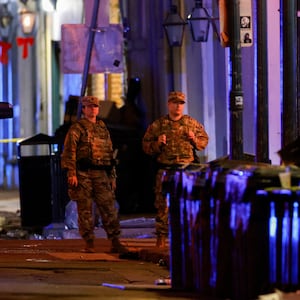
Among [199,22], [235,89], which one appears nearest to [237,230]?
[235,89]

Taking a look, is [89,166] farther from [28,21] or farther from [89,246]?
[28,21]

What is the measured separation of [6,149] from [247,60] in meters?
15.9

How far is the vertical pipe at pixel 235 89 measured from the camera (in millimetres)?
9797

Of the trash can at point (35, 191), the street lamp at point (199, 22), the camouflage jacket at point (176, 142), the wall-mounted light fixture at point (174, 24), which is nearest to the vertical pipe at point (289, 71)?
the camouflage jacket at point (176, 142)

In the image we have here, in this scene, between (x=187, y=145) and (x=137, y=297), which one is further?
(x=187, y=145)

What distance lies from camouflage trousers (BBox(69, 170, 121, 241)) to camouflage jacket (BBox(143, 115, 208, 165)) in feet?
2.27

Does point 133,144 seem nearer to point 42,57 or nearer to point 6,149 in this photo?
point 42,57

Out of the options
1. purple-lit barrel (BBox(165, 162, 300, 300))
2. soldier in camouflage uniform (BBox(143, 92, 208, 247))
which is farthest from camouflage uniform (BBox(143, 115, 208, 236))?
purple-lit barrel (BBox(165, 162, 300, 300))

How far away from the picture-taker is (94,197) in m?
10.7

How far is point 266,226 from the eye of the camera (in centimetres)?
667

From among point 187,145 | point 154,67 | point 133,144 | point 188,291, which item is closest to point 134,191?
point 133,144

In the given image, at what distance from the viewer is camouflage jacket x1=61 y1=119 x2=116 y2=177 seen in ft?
34.4

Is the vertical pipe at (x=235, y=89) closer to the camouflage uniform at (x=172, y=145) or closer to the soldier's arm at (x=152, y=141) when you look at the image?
the camouflage uniform at (x=172, y=145)

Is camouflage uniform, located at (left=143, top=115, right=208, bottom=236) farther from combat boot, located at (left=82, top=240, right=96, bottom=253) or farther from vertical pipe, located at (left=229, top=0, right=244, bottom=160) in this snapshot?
combat boot, located at (left=82, top=240, right=96, bottom=253)
